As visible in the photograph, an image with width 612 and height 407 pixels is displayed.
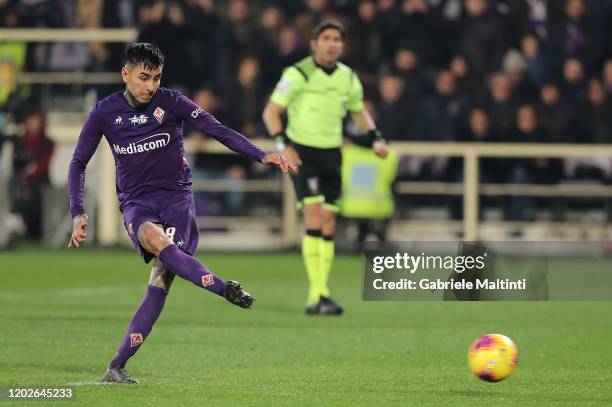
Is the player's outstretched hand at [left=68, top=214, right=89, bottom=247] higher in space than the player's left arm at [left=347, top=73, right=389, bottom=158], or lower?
Result: lower

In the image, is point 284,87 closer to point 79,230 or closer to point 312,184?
point 312,184

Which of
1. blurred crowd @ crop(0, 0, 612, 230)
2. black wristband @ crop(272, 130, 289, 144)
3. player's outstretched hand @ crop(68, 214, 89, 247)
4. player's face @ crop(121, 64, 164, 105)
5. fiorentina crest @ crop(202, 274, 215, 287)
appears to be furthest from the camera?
blurred crowd @ crop(0, 0, 612, 230)

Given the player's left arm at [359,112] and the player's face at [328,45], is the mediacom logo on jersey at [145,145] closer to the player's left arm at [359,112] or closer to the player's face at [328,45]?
the player's face at [328,45]

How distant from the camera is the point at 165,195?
838 centimetres

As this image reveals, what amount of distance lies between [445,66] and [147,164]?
1292 centimetres

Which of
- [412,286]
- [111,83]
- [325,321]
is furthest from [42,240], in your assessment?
[412,286]

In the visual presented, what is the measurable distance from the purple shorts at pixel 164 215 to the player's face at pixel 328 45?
16.5 feet

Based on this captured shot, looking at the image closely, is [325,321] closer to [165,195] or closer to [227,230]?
[165,195]

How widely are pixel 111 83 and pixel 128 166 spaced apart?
43.9 feet

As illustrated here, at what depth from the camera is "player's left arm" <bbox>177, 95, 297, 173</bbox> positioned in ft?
26.6

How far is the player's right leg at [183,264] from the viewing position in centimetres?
758

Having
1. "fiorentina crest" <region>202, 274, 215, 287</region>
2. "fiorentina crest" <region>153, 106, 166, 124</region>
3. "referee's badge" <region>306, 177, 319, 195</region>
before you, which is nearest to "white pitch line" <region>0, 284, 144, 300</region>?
"referee's badge" <region>306, 177, 319, 195</region>

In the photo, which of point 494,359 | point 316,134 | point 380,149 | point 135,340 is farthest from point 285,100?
point 494,359

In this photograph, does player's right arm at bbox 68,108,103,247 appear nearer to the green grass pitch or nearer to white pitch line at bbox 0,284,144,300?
the green grass pitch
